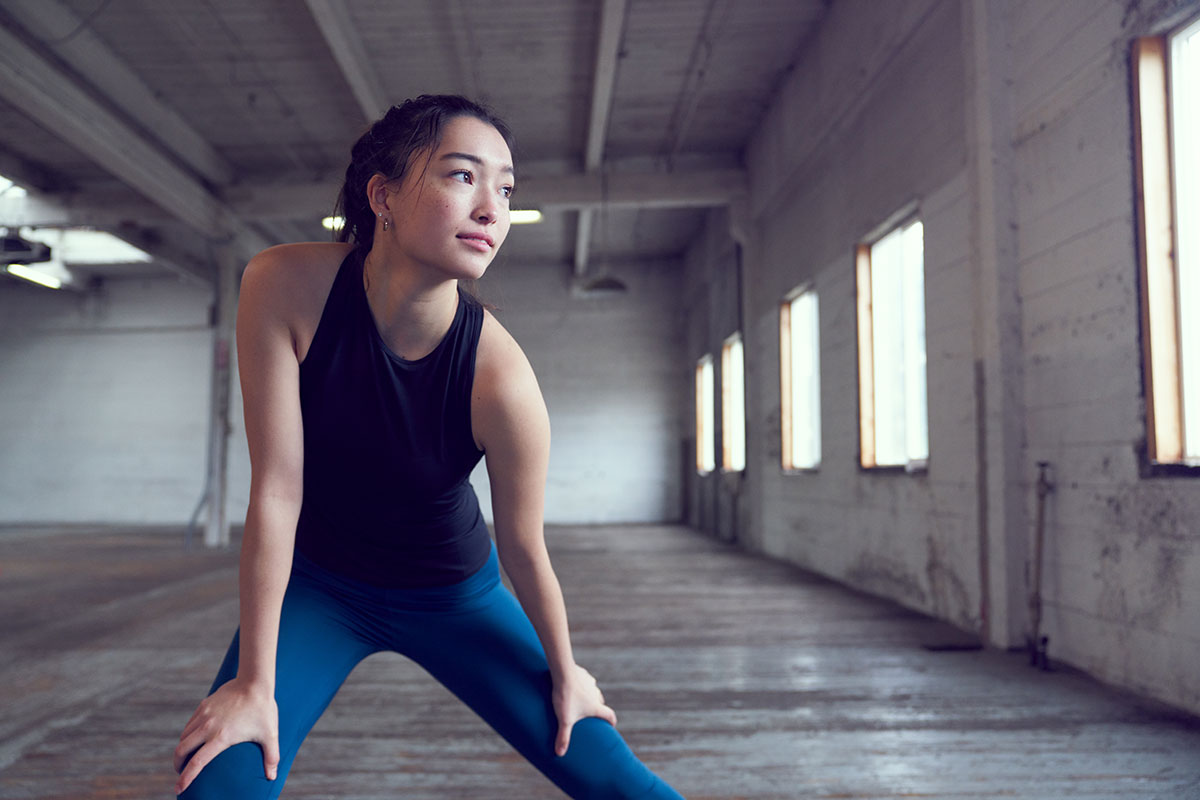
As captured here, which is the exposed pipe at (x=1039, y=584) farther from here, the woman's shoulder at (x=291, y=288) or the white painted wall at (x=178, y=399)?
the white painted wall at (x=178, y=399)

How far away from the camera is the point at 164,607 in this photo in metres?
5.48

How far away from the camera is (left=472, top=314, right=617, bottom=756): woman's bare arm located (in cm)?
115

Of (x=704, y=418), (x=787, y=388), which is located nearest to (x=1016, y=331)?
(x=787, y=388)

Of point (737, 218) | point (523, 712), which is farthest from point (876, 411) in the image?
point (523, 712)

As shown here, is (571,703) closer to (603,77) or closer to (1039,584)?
(1039,584)

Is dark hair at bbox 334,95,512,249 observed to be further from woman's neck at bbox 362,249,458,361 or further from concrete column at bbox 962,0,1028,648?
concrete column at bbox 962,0,1028,648

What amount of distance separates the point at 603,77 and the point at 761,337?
2.97 metres

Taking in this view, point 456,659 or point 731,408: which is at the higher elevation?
point 731,408

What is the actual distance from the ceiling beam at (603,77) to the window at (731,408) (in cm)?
249

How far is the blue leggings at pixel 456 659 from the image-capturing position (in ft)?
3.59

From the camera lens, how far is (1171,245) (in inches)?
119

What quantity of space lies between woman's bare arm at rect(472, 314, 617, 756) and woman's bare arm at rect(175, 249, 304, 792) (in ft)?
0.77

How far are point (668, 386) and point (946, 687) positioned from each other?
35.6ft

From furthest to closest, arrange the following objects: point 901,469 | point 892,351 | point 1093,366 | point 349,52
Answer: point 349,52 < point 892,351 < point 901,469 < point 1093,366
